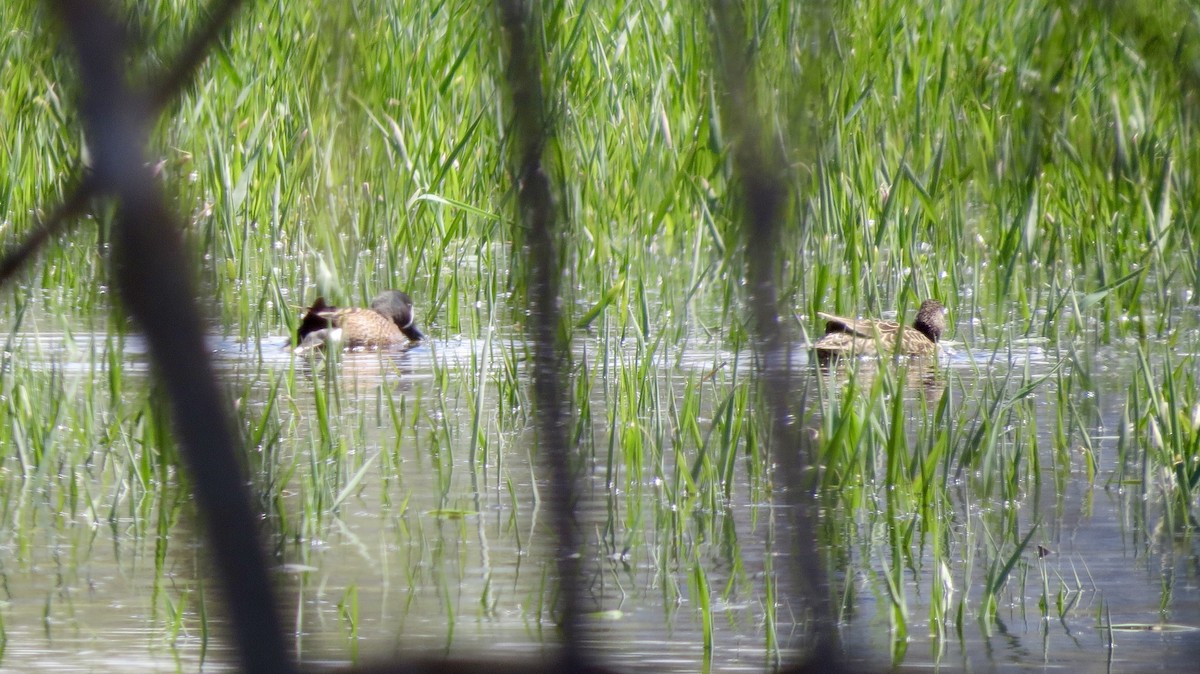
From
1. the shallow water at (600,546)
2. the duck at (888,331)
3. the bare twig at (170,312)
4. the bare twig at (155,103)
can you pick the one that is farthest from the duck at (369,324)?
the bare twig at (170,312)

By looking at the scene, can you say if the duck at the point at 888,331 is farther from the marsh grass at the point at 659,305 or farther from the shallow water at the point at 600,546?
the shallow water at the point at 600,546

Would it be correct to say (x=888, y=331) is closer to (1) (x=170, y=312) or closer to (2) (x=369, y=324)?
(2) (x=369, y=324)

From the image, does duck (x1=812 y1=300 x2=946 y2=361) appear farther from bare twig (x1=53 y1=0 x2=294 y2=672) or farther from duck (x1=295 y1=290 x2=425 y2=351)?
bare twig (x1=53 y1=0 x2=294 y2=672)

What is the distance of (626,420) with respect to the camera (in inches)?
160

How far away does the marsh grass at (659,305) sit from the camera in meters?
1.04

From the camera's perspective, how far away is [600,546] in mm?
2984

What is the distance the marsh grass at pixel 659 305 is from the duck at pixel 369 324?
4.0 inches

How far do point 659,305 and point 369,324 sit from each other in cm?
105

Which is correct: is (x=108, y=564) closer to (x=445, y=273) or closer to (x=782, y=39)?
(x=782, y=39)

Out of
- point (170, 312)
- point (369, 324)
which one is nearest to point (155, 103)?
point (170, 312)

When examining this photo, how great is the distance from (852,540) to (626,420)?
82cm

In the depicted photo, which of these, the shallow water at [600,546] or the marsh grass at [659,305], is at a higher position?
the marsh grass at [659,305]

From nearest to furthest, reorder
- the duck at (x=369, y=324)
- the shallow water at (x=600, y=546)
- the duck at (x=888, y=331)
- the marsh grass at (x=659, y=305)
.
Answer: the marsh grass at (x=659, y=305) < the shallow water at (x=600, y=546) < the duck at (x=888, y=331) < the duck at (x=369, y=324)

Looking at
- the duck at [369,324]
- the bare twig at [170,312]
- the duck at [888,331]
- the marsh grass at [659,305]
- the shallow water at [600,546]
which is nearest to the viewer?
the bare twig at [170,312]
